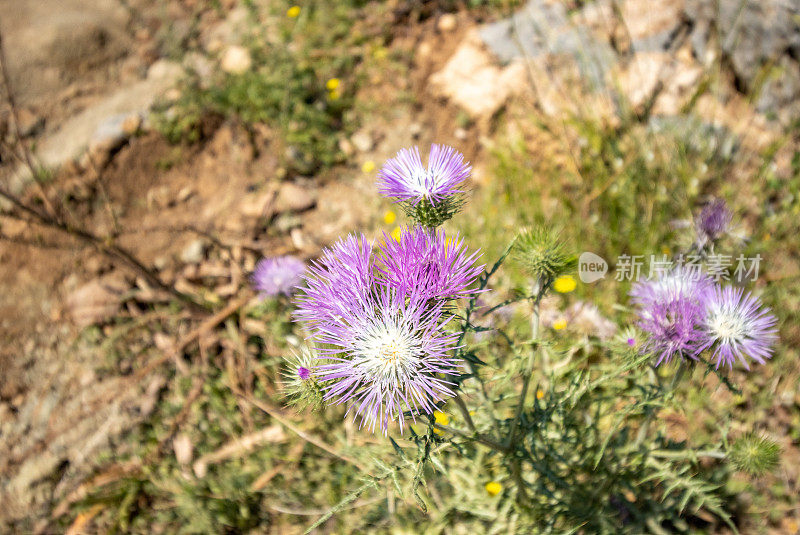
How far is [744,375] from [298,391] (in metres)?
2.61

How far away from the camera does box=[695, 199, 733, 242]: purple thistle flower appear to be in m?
2.33

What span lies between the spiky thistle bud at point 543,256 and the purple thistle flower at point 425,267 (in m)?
Result: 0.29

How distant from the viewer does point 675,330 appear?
67.1 inches

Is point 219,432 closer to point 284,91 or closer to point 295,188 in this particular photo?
point 295,188

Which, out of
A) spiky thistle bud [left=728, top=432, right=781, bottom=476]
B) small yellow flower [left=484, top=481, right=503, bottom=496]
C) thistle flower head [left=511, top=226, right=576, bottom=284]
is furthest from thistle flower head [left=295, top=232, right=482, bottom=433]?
spiky thistle bud [left=728, top=432, right=781, bottom=476]

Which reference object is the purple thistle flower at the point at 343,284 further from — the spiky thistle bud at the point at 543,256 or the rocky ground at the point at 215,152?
the rocky ground at the point at 215,152

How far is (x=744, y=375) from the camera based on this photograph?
2852 millimetres

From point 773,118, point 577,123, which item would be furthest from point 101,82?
point 773,118

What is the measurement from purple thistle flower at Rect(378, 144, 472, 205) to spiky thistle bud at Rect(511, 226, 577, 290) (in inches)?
11.6

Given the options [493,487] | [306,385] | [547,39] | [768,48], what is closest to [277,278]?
[306,385]

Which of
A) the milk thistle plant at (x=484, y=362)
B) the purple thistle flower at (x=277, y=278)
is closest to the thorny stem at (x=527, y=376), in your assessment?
the milk thistle plant at (x=484, y=362)

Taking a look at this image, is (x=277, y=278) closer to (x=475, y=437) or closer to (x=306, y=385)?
(x=306, y=385)

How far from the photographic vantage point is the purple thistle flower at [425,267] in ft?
4.78

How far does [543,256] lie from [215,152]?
11.5ft
